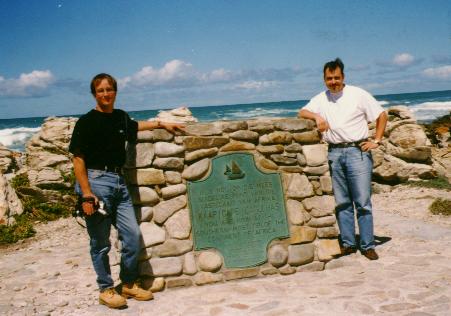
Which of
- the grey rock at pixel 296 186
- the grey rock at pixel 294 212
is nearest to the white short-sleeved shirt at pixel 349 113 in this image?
the grey rock at pixel 296 186

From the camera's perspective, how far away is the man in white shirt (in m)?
4.34

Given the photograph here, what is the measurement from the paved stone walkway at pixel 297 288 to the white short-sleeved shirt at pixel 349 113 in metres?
1.29

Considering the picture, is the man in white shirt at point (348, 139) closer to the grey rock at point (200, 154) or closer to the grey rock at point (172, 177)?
the grey rock at point (200, 154)

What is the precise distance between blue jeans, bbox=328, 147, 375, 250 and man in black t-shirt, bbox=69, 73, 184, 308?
2.08m

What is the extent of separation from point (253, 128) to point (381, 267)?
1.88 metres

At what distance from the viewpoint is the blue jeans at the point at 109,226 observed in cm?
353

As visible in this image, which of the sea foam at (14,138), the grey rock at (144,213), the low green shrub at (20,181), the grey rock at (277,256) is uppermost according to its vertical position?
the sea foam at (14,138)

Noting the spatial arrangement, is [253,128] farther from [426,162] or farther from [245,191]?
[426,162]

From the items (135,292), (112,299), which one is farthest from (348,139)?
(112,299)

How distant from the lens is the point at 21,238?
6410mm

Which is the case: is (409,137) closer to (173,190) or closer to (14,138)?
(173,190)

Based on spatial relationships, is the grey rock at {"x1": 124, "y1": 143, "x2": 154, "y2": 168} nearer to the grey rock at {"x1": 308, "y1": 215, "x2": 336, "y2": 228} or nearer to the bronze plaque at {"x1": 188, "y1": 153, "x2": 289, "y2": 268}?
the bronze plaque at {"x1": 188, "y1": 153, "x2": 289, "y2": 268}

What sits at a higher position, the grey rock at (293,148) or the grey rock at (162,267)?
the grey rock at (293,148)

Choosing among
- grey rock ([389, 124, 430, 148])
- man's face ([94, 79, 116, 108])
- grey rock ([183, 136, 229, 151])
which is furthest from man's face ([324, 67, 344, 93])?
grey rock ([389, 124, 430, 148])
